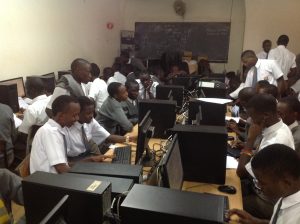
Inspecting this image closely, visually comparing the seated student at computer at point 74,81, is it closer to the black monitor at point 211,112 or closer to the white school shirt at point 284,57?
the black monitor at point 211,112

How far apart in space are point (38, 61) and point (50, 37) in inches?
19.3

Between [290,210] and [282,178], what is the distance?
0.15 m

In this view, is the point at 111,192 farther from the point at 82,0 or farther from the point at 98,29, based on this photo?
the point at 98,29

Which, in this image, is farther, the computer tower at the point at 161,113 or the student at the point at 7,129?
the student at the point at 7,129

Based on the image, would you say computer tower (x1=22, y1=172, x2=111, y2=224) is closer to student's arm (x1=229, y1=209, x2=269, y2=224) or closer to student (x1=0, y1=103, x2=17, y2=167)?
student's arm (x1=229, y1=209, x2=269, y2=224)

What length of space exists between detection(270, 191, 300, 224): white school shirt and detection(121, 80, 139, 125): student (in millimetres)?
2411

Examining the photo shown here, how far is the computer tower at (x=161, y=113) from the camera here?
8.87 ft

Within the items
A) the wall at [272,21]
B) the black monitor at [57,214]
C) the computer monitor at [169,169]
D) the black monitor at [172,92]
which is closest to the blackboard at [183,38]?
the wall at [272,21]

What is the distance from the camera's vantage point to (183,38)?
7.65 meters

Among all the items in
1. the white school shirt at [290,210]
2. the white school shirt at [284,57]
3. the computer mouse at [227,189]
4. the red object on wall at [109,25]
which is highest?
the red object on wall at [109,25]

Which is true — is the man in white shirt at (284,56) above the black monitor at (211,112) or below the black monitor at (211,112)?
above

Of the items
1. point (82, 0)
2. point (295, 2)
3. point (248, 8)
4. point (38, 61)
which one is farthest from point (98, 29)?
point (295, 2)

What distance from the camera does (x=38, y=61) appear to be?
181 inches

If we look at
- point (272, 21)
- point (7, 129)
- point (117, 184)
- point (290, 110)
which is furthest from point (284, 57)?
point (117, 184)
